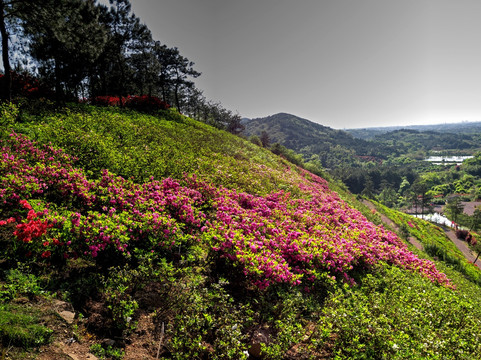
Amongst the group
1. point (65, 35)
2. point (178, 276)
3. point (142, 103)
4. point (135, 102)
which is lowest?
point (178, 276)

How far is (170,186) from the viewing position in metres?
9.17

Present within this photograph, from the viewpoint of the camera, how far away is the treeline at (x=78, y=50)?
12.6 m

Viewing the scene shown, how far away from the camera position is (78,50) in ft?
64.1

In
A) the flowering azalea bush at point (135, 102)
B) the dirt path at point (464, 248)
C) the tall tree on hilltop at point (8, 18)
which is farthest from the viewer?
the dirt path at point (464, 248)

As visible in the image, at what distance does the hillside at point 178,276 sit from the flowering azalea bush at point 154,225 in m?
0.04

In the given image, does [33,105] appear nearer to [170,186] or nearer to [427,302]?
[170,186]

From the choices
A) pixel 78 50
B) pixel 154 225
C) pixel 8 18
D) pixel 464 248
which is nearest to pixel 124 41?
pixel 78 50

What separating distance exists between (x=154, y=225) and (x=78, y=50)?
2102cm

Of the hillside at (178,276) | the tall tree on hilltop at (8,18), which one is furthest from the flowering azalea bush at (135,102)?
the hillside at (178,276)

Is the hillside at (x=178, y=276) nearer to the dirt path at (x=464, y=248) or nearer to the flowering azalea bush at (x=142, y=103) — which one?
the flowering azalea bush at (x=142, y=103)

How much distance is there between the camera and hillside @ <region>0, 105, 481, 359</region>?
14.0ft

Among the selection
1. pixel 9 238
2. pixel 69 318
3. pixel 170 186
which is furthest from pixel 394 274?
pixel 9 238

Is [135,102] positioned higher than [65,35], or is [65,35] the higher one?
[65,35]

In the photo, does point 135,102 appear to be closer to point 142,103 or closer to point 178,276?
point 142,103
